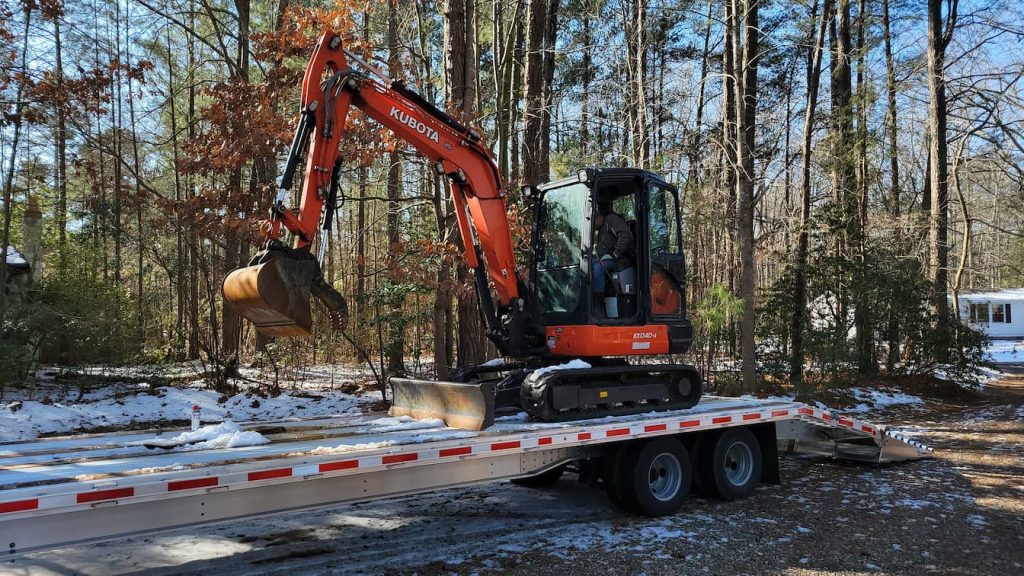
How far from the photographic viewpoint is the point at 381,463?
4812mm

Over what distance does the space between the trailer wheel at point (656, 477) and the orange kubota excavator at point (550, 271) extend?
21.6 inches

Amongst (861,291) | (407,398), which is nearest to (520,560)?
(407,398)

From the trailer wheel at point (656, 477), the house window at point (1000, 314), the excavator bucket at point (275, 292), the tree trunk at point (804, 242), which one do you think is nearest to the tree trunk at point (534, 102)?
the tree trunk at point (804, 242)

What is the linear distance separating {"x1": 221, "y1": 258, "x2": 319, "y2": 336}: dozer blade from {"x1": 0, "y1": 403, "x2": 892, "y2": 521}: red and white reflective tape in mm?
1146

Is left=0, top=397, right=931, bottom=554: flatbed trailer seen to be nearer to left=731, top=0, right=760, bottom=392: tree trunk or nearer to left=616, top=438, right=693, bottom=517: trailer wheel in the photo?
left=616, top=438, right=693, bottom=517: trailer wheel

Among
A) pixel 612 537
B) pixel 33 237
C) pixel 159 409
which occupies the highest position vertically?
pixel 33 237

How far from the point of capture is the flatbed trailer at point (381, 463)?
3.80 m

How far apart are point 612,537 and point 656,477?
1154 mm

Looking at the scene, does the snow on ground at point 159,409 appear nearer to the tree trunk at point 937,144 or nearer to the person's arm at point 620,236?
the person's arm at point 620,236

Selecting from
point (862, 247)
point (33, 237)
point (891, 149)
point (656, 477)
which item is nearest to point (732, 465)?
point (656, 477)

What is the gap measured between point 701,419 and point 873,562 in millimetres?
1992

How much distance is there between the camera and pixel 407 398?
701cm

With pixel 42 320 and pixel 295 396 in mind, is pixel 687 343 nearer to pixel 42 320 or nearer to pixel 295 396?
pixel 295 396

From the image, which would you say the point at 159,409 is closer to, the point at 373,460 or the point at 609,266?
the point at 609,266
